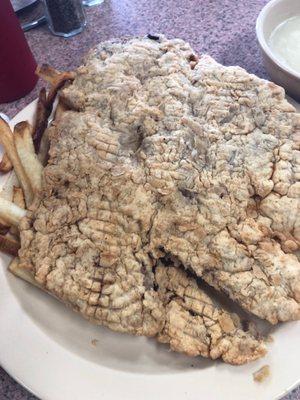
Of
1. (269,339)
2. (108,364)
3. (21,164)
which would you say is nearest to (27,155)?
(21,164)

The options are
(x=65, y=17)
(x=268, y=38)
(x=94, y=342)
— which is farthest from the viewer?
(x=65, y=17)

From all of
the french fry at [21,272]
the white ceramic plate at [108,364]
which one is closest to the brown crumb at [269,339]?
the white ceramic plate at [108,364]

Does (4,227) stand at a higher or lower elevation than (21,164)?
lower

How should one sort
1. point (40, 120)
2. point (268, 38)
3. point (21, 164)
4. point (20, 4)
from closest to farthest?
1. point (21, 164)
2. point (40, 120)
3. point (268, 38)
4. point (20, 4)

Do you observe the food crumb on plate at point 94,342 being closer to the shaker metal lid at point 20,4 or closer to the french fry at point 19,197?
the french fry at point 19,197

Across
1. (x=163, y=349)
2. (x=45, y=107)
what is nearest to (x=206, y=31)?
(x=45, y=107)

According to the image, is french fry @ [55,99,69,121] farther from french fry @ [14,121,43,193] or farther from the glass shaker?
the glass shaker

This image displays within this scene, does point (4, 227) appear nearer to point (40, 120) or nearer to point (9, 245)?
point (9, 245)

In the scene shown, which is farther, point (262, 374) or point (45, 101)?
point (45, 101)
